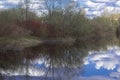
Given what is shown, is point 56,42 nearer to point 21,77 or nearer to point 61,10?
point 61,10

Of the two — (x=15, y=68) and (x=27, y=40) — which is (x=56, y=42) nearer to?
(x=27, y=40)

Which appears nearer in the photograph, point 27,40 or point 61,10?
point 27,40

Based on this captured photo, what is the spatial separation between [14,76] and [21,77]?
621 mm

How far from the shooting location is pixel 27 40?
56719 mm

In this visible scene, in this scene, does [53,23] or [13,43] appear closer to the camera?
[13,43]

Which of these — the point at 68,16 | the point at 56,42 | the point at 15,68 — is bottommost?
the point at 56,42

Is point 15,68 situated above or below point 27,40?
above

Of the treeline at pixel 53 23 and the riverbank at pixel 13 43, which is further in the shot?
the treeline at pixel 53 23

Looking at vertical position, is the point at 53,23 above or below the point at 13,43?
below

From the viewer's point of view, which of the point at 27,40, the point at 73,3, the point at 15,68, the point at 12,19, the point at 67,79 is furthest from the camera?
the point at 73,3

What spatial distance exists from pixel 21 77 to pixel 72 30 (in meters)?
45.5

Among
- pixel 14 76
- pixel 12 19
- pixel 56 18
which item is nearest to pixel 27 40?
pixel 12 19

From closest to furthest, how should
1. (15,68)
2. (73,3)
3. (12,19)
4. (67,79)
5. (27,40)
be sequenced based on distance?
1. (67,79)
2. (15,68)
3. (27,40)
4. (12,19)
5. (73,3)

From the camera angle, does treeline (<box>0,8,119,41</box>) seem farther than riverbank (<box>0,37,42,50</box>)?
Yes
